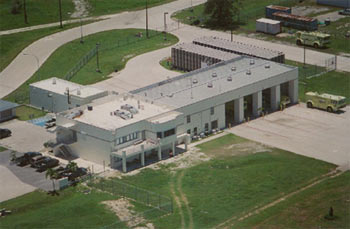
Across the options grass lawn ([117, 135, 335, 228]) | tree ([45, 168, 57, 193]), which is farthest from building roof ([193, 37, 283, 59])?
tree ([45, 168, 57, 193])

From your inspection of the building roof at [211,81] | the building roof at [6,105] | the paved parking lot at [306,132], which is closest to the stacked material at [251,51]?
the building roof at [211,81]

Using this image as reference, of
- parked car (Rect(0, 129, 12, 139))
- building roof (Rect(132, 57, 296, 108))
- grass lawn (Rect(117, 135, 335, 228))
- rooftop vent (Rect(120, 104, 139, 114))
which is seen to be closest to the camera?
grass lawn (Rect(117, 135, 335, 228))

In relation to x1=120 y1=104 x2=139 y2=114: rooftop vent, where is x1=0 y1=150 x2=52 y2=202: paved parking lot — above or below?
below

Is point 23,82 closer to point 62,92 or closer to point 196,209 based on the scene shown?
point 62,92

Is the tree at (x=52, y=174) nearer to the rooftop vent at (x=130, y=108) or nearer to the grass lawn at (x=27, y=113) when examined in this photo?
the rooftop vent at (x=130, y=108)

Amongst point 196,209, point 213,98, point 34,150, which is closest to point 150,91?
point 213,98

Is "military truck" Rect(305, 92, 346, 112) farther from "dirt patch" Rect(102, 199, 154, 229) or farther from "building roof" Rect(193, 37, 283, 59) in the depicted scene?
"dirt patch" Rect(102, 199, 154, 229)
